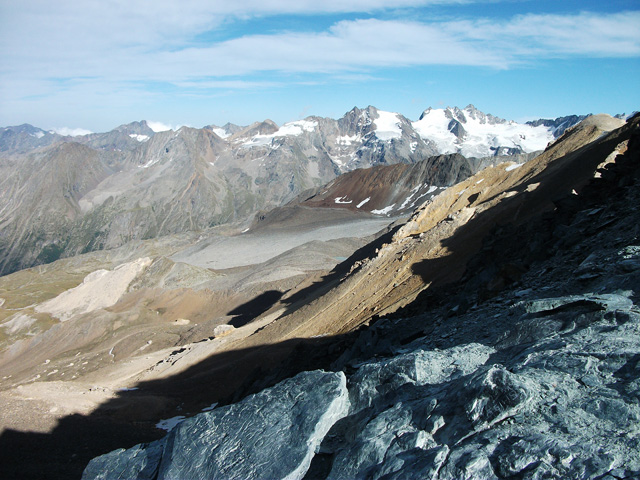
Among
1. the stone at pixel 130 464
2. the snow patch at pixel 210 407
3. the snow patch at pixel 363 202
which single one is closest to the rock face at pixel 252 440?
the stone at pixel 130 464

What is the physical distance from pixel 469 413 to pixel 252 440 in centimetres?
305

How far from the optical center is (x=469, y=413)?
6.04 metres

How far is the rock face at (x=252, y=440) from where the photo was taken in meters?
6.70

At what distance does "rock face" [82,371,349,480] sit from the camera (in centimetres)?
670

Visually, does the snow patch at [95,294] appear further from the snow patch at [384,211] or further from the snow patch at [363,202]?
the snow patch at [363,202]

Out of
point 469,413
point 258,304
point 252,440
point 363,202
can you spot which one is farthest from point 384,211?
point 469,413

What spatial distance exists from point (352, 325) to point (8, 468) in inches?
576

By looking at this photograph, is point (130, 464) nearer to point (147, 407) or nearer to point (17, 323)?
point (147, 407)

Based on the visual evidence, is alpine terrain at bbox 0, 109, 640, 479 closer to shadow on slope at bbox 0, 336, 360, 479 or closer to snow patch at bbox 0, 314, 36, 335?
shadow on slope at bbox 0, 336, 360, 479

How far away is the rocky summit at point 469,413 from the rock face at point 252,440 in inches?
0.7

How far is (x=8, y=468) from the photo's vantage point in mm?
16453

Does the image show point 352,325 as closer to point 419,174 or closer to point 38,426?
point 38,426

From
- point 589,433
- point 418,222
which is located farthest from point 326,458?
point 418,222

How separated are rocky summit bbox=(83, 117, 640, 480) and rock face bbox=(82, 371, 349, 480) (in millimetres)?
17
